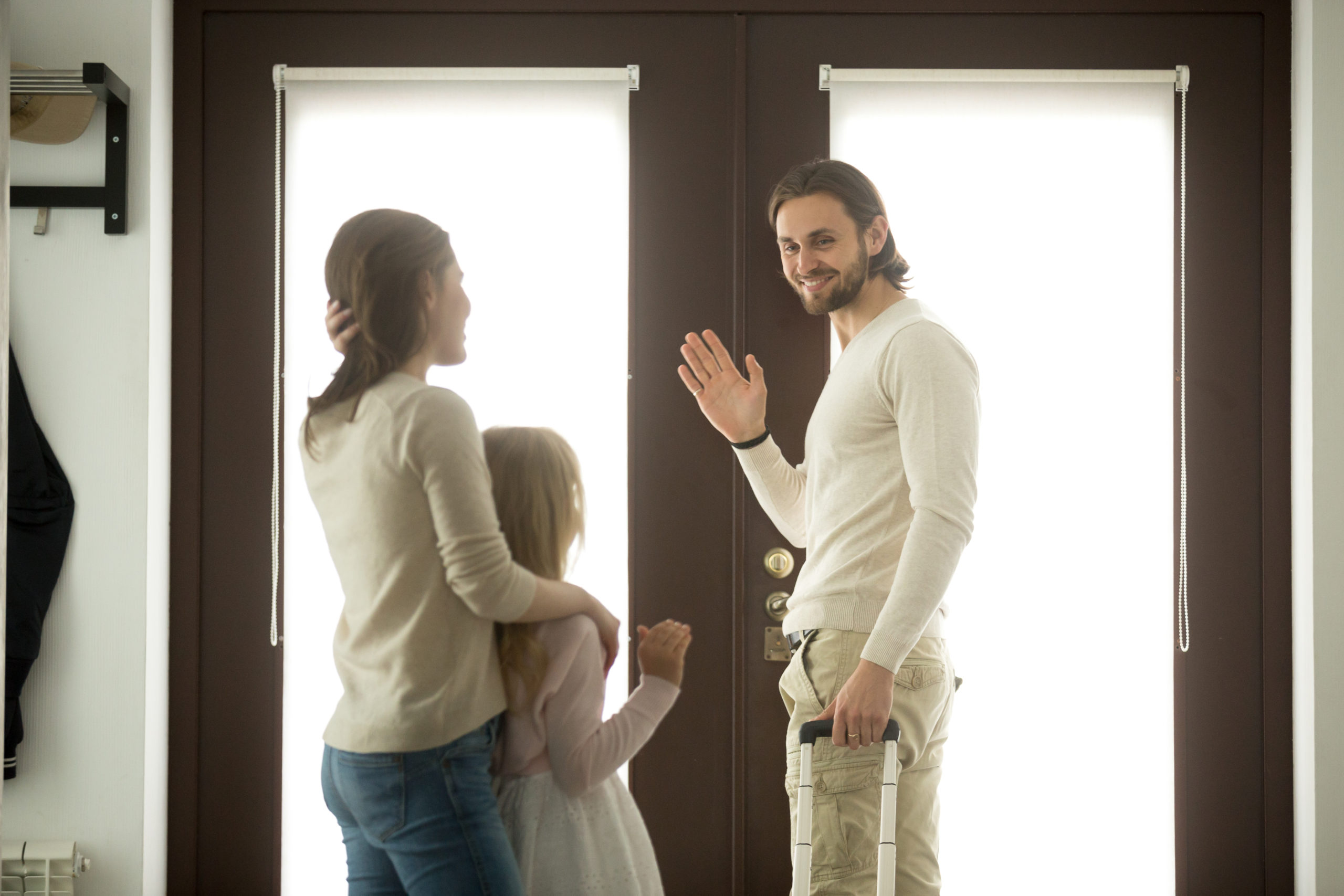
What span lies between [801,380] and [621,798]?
3.74 ft

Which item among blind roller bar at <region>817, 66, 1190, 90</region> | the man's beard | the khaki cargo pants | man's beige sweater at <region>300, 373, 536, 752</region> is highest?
blind roller bar at <region>817, 66, 1190, 90</region>

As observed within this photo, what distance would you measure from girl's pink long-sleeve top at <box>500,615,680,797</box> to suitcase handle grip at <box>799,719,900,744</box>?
384 millimetres

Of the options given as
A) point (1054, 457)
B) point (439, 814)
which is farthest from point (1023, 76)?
point (439, 814)

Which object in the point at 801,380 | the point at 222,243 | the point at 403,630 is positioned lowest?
the point at 403,630

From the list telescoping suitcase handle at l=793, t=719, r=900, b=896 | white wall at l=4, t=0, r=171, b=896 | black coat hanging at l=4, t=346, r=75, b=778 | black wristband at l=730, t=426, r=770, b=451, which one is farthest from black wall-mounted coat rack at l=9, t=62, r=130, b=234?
telescoping suitcase handle at l=793, t=719, r=900, b=896

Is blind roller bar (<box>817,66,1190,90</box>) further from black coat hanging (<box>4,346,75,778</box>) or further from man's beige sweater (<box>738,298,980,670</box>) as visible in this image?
black coat hanging (<box>4,346,75,778</box>)

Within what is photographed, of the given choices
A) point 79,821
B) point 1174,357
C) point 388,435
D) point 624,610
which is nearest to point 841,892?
point 624,610

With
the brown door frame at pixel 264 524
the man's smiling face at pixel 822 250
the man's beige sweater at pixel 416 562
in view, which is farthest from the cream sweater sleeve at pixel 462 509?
the brown door frame at pixel 264 524

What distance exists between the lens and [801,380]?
191 cm

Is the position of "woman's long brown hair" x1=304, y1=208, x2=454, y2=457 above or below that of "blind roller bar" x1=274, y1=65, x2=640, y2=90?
below

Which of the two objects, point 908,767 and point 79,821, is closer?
point 908,767

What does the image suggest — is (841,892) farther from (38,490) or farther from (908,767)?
(38,490)

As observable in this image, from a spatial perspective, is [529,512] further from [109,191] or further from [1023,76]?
[1023,76]

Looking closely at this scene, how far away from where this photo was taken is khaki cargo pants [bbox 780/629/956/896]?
1.28m
